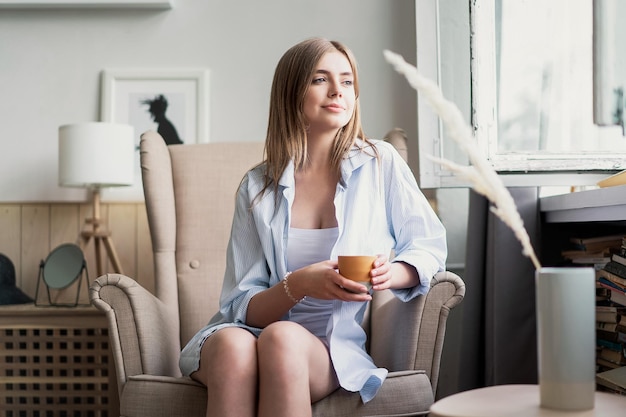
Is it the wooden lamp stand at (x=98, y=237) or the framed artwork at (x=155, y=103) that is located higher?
the framed artwork at (x=155, y=103)

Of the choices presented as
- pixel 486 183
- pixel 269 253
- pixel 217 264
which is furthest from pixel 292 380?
pixel 217 264

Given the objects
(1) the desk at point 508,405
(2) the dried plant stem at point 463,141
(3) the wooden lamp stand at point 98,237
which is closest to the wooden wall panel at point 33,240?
(3) the wooden lamp stand at point 98,237

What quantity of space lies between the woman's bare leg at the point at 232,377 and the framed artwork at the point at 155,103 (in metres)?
1.59

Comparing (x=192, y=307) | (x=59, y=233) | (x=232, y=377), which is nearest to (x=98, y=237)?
(x=59, y=233)

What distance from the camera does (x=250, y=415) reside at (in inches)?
57.2

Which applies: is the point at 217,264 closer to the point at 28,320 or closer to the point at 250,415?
the point at 28,320

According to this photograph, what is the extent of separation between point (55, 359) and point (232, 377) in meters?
1.32

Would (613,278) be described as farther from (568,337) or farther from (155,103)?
(155,103)

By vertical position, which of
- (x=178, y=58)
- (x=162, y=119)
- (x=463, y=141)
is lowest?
(x=463, y=141)

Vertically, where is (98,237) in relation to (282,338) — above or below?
above

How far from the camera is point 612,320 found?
2129 mm

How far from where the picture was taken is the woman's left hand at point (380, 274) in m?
1.45

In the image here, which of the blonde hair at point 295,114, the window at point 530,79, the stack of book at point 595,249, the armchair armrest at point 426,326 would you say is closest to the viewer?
the armchair armrest at point 426,326

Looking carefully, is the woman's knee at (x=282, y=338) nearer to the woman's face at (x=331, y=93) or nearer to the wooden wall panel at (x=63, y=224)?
the woman's face at (x=331, y=93)
